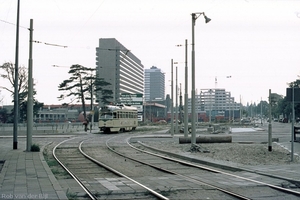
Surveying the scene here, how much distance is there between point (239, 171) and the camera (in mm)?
13188

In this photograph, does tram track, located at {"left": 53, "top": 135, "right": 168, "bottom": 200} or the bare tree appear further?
the bare tree

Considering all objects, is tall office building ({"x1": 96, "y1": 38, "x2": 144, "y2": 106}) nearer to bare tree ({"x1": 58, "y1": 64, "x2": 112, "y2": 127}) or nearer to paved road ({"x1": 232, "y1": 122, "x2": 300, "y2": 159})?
bare tree ({"x1": 58, "y1": 64, "x2": 112, "y2": 127})

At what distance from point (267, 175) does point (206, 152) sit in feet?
26.0

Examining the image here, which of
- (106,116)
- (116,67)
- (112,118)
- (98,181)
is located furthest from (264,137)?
(116,67)

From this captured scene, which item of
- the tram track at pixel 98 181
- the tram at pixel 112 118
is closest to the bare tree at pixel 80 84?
the tram at pixel 112 118

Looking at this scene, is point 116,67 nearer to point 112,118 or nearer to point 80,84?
point 80,84

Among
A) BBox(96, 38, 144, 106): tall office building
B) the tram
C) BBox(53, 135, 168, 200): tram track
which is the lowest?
BBox(53, 135, 168, 200): tram track

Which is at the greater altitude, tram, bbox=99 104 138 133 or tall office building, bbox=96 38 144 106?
tall office building, bbox=96 38 144 106

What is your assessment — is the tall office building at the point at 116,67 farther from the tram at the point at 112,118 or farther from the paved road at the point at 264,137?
the paved road at the point at 264,137

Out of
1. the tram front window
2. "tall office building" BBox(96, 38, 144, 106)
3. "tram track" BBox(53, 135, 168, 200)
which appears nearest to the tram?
the tram front window

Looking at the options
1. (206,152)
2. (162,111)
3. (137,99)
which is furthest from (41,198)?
(162,111)

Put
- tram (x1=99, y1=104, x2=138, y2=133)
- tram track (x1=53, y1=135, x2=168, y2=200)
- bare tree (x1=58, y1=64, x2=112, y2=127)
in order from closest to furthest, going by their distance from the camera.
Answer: tram track (x1=53, y1=135, x2=168, y2=200)
tram (x1=99, y1=104, x2=138, y2=133)
bare tree (x1=58, y1=64, x2=112, y2=127)

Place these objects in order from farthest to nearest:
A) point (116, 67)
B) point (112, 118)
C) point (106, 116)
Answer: point (116, 67) → point (106, 116) → point (112, 118)

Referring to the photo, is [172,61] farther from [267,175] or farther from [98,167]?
[267,175]
